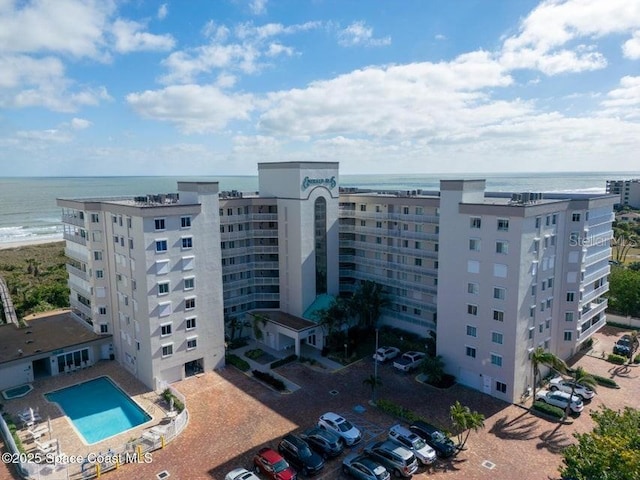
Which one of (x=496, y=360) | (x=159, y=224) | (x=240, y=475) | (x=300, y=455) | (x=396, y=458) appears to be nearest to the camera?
(x=240, y=475)

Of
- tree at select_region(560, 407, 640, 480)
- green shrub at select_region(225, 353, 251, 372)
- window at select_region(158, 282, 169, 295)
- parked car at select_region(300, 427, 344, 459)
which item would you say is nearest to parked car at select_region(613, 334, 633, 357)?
tree at select_region(560, 407, 640, 480)

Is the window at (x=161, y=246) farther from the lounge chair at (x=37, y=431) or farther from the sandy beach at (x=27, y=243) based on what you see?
the sandy beach at (x=27, y=243)

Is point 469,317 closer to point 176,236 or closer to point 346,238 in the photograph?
point 346,238

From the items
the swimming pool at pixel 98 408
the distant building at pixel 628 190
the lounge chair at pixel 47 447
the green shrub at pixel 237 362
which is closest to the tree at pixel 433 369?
the green shrub at pixel 237 362

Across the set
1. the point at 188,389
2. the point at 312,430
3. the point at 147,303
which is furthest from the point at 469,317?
the point at 147,303

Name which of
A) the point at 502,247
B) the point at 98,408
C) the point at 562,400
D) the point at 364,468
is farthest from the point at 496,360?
the point at 98,408

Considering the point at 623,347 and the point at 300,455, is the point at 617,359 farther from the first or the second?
the point at 300,455
